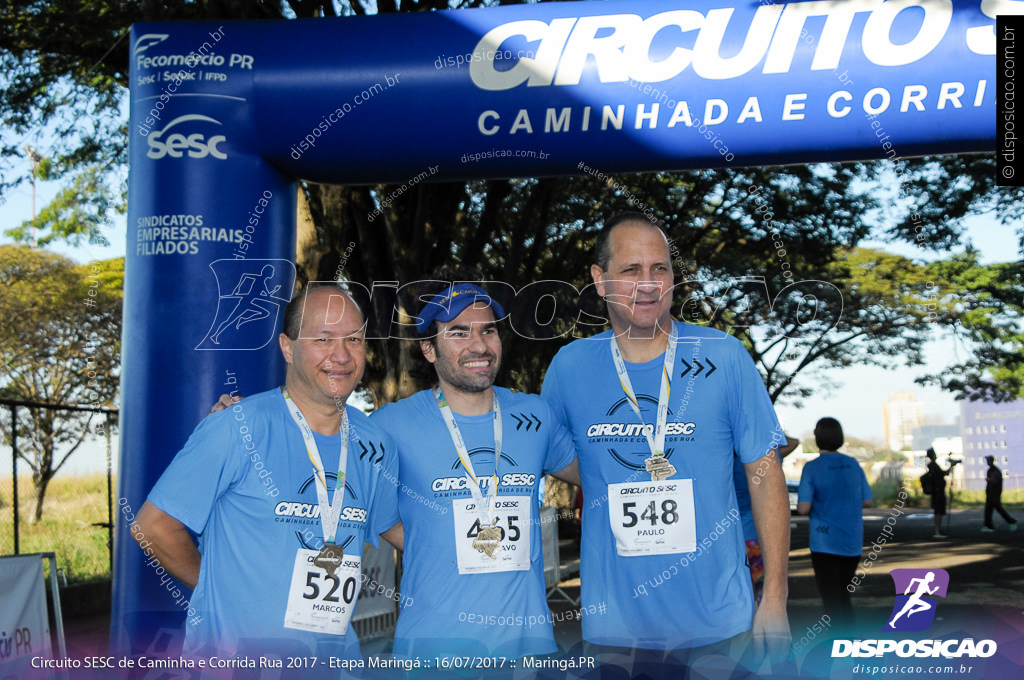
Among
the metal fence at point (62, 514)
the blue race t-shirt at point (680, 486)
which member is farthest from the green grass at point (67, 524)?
the blue race t-shirt at point (680, 486)

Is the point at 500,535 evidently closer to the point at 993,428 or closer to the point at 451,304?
the point at 451,304

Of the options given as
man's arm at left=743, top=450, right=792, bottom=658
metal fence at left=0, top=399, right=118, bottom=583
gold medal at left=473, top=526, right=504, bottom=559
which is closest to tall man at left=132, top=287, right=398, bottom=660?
gold medal at left=473, top=526, right=504, bottom=559

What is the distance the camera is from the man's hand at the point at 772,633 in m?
2.96

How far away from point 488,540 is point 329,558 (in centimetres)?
51

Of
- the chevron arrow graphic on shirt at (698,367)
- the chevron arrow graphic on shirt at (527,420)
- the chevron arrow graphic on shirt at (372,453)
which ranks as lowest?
the chevron arrow graphic on shirt at (372,453)

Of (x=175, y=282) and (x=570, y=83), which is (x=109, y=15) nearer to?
(x=175, y=282)

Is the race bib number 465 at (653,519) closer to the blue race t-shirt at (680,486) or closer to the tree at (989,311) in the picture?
the blue race t-shirt at (680,486)

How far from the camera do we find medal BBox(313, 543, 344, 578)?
2.91m

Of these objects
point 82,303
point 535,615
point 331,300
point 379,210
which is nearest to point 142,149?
point 331,300

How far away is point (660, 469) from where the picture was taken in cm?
322

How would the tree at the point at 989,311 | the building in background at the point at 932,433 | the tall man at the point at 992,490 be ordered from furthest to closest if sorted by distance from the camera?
1. the tall man at the point at 992,490
2. the building in background at the point at 932,433
3. the tree at the point at 989,311

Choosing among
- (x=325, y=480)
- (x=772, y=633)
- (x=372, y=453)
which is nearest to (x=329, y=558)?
(x=325, y=480)

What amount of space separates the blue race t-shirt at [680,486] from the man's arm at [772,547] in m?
0.06

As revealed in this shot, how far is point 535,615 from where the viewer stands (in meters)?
3.04
